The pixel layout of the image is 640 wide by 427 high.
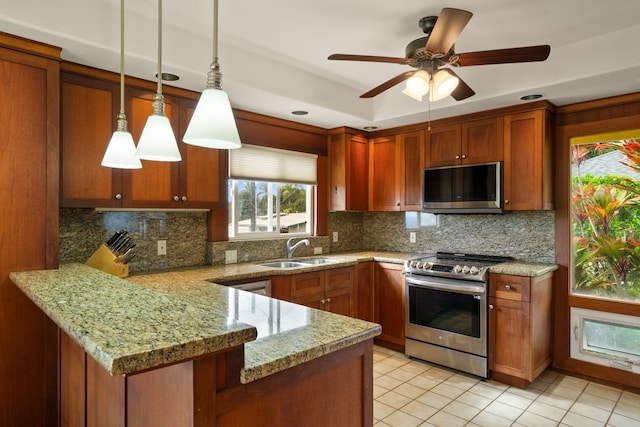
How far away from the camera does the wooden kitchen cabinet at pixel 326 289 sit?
320 cm

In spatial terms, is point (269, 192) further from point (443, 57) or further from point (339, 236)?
point (443, 57)

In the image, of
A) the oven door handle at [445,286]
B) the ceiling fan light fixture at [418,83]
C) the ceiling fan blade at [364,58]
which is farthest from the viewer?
the oven door handle at [445,286]

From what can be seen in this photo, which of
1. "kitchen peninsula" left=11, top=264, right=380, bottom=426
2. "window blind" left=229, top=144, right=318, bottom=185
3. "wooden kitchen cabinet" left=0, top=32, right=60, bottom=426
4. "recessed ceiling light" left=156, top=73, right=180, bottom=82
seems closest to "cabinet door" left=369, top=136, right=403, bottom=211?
"window blind" left=229, top=144, right=318, bottom=185

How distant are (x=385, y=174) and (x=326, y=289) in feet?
5.10

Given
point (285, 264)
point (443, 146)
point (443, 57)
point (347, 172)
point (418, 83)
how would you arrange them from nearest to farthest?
point (443, 57)
point (418, 83)
point (285, 264)
point (443, 146)
point (347, 172)

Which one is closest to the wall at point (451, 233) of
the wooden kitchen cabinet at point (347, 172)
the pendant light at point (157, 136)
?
the wooden kitchen cabinet at point (347, 172)

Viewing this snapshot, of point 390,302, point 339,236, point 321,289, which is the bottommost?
point 390,302

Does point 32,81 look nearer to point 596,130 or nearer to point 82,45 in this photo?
point 82,45

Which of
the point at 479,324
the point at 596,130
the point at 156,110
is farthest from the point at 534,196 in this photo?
the point at 156,110

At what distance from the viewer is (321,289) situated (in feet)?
11.1

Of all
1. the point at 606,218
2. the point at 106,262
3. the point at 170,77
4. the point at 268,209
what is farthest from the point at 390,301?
the point at 170,77

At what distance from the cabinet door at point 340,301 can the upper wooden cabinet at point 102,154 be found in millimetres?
1393

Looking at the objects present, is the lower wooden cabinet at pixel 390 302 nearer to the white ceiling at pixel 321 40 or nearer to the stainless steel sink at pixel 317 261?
the stainless steel sink at pixel 317 261

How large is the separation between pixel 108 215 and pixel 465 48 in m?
2.83
